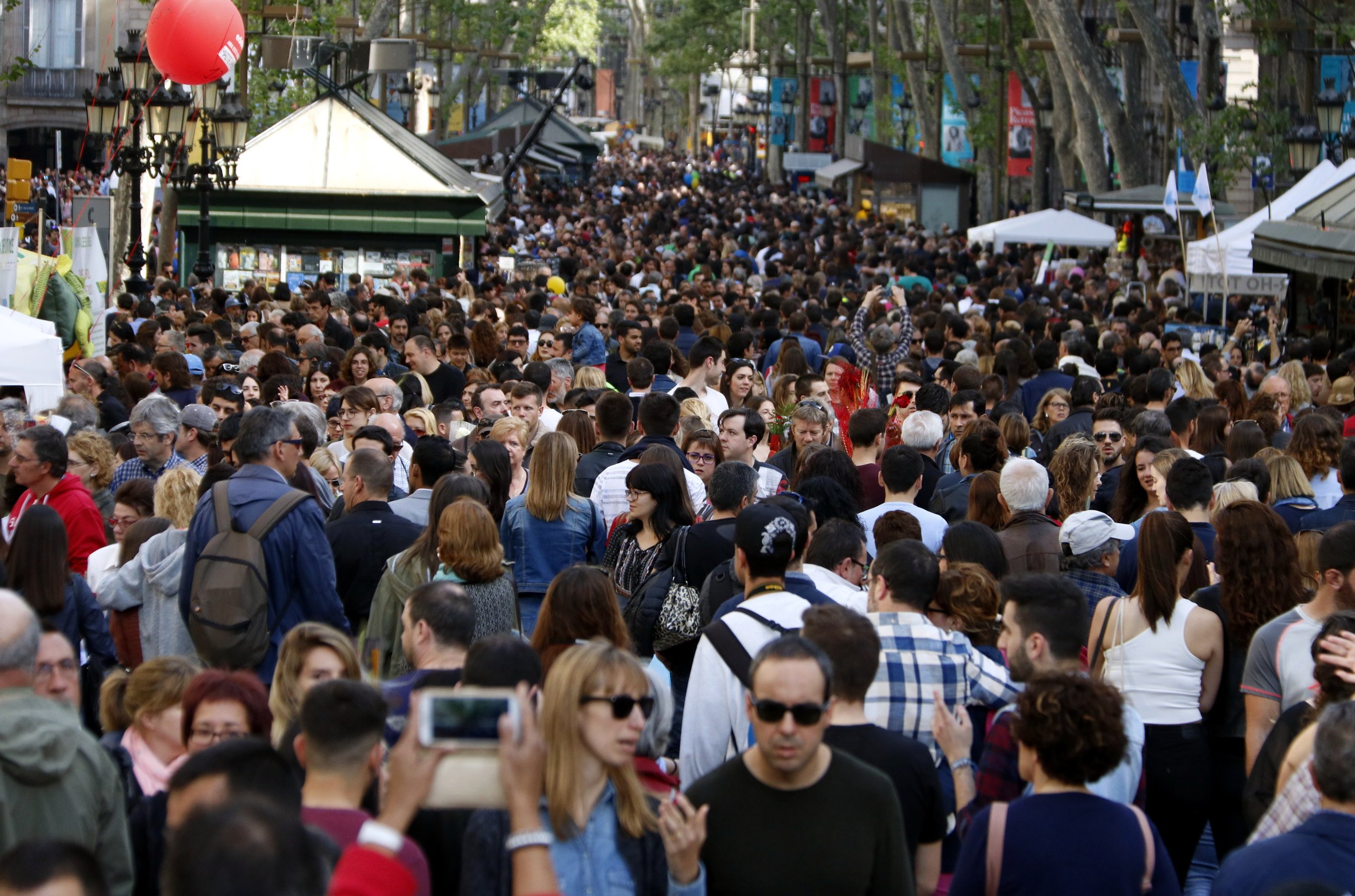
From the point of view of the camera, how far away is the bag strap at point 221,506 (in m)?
5.73

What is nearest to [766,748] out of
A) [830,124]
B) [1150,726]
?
[1150,726]

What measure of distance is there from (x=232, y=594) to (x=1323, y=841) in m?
3.56

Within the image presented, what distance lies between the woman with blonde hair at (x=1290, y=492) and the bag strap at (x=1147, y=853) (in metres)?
3.83

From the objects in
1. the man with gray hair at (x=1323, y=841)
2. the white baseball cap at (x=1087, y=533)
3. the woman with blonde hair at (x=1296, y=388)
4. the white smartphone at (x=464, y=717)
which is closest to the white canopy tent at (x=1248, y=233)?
the woman with blonde hair at (x=1296, y=388)

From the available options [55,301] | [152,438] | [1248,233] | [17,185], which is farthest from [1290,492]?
[17,185]

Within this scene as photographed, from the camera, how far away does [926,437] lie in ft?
26.8

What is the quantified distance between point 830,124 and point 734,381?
46.9 metres

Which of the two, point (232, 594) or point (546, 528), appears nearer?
point (232, 594)

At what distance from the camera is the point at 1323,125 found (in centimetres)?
1694

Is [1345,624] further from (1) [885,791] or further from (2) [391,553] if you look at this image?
(2) [391,553]

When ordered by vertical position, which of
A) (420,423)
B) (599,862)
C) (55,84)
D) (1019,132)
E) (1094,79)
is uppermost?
(55,84)

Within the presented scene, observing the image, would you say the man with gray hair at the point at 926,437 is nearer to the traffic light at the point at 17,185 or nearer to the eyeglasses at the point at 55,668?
the eyeglasses at the point at 55,668

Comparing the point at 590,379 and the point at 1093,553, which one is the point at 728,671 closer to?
the point at 1093,553

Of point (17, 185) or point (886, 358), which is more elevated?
point (17, 185)
